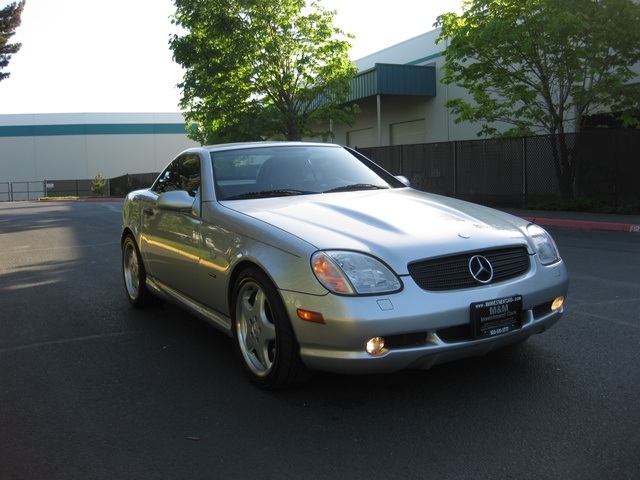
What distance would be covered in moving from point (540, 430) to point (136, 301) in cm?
407

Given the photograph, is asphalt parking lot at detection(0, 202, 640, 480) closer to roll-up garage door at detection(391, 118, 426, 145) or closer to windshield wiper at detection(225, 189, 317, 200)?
windshield wiper at detection(225, 189, 317, 200)

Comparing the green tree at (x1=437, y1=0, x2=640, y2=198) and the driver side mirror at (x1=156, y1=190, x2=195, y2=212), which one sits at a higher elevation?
the green tree at (x1=437, y1=0, x2=640, y2=198)

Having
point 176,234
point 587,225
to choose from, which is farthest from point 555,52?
point 176,234

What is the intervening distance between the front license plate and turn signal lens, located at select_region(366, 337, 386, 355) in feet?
1.66

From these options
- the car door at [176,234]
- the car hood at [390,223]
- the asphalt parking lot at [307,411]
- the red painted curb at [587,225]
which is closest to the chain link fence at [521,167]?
the red painted curb at [587,225]

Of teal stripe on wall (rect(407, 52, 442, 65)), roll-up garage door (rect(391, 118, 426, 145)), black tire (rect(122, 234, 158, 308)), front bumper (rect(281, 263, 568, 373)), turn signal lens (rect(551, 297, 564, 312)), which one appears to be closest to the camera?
front bumper (rect(281, 263, 568, 373))

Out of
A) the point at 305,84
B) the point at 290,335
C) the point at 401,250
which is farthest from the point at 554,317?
the point at 305,84

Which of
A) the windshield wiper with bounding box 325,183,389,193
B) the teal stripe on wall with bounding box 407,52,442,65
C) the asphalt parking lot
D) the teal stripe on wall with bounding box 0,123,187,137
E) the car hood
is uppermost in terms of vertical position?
the teal stripe on wall with bounding box 0,123,187,137

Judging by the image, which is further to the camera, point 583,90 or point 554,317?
point 583,90

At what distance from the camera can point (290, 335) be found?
3379 millimetres

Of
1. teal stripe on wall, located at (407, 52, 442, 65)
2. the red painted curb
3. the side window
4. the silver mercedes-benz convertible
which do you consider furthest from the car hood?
teal stripe on wall, located at (407, 52, 442, 65)

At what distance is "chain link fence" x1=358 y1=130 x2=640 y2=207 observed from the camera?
14703mm

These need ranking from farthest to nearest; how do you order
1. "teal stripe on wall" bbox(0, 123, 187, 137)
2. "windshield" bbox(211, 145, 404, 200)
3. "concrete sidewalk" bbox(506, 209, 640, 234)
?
"teal stripe on wall" bbox(0, 123, 187, 137), "concrete sidewalk" bbox(506, 209, 640, 234), "windshield" bbox(211, 145, 404, 200)

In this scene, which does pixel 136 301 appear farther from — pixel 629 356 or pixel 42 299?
pixel 629 356
